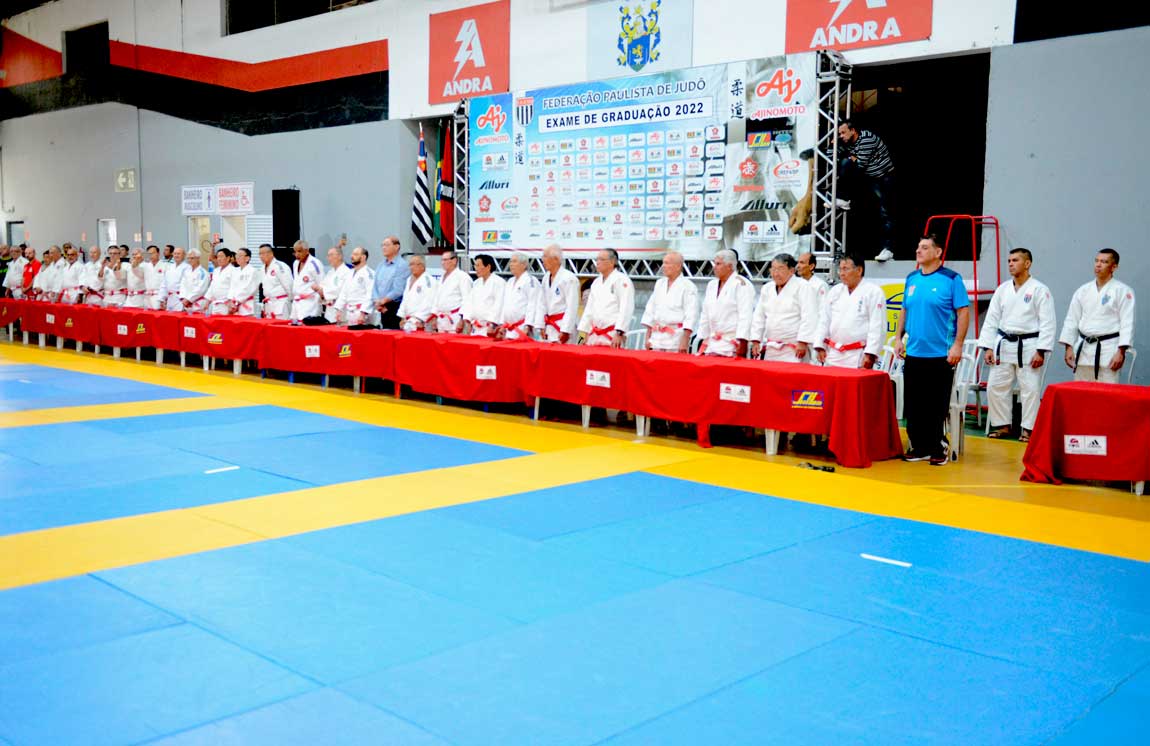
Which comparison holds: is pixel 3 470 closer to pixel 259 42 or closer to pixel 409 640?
pixel 409 640

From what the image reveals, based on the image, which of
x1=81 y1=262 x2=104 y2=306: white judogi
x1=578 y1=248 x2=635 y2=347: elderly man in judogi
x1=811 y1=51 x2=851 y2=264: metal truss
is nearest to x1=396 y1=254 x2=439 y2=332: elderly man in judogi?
x1=578 y1=248 x2=635 y2=347: elderly man in judogi

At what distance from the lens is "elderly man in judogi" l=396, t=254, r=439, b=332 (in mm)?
10906

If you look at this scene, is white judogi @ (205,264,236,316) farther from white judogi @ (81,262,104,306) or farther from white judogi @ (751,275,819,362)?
white judogi @ (751,275,819,362)

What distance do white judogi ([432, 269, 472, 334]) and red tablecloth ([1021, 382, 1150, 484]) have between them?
20.1 ft

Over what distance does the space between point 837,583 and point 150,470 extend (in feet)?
15.2

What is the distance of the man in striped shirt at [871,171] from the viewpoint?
942cm

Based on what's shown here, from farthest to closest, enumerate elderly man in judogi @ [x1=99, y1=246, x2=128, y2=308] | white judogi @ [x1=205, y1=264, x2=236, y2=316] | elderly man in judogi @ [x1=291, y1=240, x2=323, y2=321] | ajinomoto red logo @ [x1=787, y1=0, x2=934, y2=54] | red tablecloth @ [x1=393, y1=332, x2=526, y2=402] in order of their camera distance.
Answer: elderly man in judogi @ [x1=99, y1=246, x2=128, y2=308]
white judogi @ [x1=205, y1=264, x2=236, y2=316]
elderly man in judogi @ [x1=291, y1=240, x2=323, y2=321]
ajinomoto red logo @ [x1=787, y1=0, x2=934, y2=54]
red tablecloth @ [x1=393, y1=332, x2=526, y2=402]

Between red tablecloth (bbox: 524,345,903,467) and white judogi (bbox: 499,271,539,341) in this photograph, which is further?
white judogi (bbox: 499,271,539,341)

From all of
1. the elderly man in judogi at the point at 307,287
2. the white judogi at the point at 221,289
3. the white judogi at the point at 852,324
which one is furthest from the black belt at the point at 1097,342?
the white judogi at the point at 221,289

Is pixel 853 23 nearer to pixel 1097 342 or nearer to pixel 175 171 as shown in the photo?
pixel 1097 342

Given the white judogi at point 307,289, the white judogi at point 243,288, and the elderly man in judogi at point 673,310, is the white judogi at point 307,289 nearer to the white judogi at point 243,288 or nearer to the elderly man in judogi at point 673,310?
the white judogi at point 243,288

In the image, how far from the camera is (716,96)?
34.1ft

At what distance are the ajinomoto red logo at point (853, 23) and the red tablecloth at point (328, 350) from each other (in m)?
5.22

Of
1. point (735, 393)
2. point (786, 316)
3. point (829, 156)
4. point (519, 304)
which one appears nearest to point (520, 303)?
point (519, 304)
